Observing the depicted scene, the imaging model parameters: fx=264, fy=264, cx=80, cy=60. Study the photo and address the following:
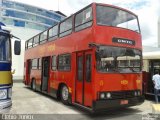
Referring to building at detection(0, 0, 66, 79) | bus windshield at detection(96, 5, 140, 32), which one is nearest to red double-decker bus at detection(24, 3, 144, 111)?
bus windshield at detection(96, 5, 140, 32)

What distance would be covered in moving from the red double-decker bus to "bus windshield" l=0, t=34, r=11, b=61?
8.99 feet

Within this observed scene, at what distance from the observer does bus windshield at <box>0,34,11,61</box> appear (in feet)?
25.0

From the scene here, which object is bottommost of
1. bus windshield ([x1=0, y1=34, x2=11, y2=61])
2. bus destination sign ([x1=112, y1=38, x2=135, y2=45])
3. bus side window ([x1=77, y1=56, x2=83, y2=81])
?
bus side window ([x1=77, y1=56, x2=83, y2=81])

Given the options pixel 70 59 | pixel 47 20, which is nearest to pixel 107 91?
pixel 70 59

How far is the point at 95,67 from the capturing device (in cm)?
890

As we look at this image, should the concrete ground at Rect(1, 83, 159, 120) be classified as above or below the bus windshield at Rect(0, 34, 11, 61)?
below

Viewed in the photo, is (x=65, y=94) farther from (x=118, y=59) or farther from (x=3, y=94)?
(x=3, y=94)

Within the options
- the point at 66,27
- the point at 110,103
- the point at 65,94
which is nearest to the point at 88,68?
the point at 110,103

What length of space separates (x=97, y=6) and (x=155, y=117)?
4.26 meters

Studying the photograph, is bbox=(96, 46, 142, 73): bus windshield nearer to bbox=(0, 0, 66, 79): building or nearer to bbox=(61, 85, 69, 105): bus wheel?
bbox=(61, 85, 69, 105): bus wheel

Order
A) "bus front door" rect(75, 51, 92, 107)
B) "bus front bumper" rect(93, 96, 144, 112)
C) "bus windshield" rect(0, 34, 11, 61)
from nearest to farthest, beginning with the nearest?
"bus windshield" rect(0, 34, 11, 61) → "bus front bumper" rect(93, 96, 144, 112) → "bus front door" rect(75, 51, 92, 107)

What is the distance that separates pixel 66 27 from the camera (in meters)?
11.8

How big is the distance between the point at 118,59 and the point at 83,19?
6.86ft

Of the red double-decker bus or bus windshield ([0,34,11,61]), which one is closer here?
bus windshield ([0,34,11,61])
